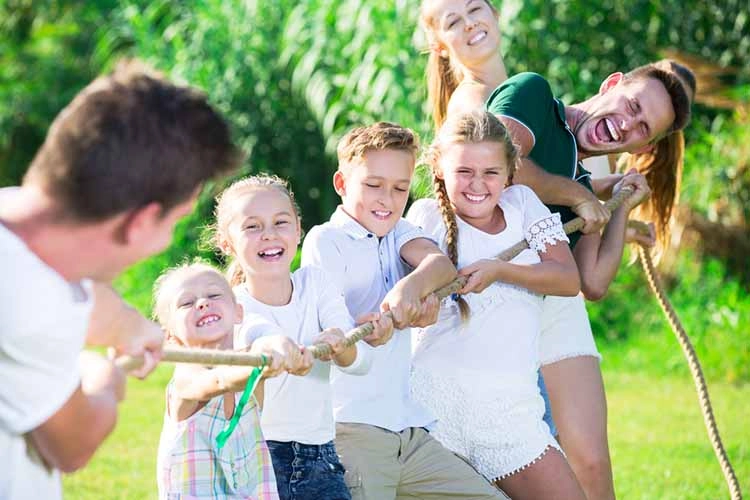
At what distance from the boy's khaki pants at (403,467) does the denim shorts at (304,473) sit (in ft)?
0.46

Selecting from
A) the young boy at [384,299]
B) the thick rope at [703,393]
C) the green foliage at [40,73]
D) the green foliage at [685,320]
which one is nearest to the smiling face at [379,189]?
the young boy at [384,299]

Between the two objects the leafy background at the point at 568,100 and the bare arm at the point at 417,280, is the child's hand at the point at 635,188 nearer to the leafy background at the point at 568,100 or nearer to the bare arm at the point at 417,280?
the bare arm at the point at 417,280

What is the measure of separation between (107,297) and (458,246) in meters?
1.56

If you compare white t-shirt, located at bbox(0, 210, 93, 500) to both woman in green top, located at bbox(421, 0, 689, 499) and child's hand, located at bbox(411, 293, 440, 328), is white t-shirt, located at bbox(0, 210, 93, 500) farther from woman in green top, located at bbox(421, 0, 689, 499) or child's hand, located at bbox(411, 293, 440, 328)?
woman in green top, located at bbox(421, 0, 689, 499)

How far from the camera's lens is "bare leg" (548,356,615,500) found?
426 cm

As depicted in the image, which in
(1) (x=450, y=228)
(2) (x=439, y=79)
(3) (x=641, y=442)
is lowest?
(3) (x=641, y=442)

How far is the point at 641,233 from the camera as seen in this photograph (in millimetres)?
4926

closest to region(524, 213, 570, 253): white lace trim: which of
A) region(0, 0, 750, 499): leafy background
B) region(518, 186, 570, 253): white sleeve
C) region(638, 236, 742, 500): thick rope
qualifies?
region(518, 186, 570, 253): white sleeve

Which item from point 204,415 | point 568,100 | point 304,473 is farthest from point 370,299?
point 568,100

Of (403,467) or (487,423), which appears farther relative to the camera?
(487,423)

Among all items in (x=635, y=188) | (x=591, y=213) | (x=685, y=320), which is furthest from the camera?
(x=685, y=320)

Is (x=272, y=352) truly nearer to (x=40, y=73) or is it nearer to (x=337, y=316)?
(x=337, y=316)

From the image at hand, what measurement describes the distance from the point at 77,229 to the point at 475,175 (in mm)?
1861

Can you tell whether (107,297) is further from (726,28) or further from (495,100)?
(726,28)
